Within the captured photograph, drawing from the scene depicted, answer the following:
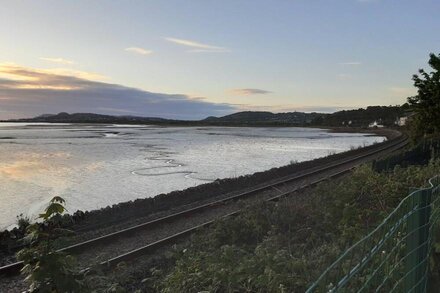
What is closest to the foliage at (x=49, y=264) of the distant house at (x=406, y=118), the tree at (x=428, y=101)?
the tree at (x=428, y=101)

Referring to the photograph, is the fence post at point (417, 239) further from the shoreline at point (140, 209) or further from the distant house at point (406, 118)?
the distant house at point (406, 118)

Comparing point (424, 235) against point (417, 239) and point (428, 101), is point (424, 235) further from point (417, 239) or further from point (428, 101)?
point (428, 101)

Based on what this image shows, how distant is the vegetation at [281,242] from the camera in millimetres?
6180

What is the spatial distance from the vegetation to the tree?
1081cm

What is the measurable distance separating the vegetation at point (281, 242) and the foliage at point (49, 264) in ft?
7.02

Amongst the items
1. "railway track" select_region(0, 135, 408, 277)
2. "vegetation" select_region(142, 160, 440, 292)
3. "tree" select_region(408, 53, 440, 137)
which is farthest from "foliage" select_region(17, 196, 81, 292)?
"tree" select_region(408, 53, 440, 137)

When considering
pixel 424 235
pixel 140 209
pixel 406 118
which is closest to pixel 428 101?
pixel 140 209

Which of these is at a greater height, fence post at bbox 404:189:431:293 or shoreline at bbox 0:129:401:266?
fence post at bbox 404:189:431:293

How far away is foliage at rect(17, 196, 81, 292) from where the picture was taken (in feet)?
14.9

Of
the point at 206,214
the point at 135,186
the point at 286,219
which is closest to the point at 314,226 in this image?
the point at 286,219

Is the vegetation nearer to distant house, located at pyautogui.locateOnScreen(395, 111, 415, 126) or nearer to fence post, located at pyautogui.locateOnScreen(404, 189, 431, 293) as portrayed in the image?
fence post, located at pyautogui.locateOnScreen(404, 189, 431, 293)

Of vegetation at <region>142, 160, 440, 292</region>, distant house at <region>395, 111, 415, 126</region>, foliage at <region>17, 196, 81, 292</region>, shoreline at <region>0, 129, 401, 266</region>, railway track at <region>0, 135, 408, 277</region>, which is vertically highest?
distant house at <region>395, 111, 415, 126</region>

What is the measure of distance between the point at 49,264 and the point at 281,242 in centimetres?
516

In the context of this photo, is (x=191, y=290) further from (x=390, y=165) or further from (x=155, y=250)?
(x=390, y=165)
